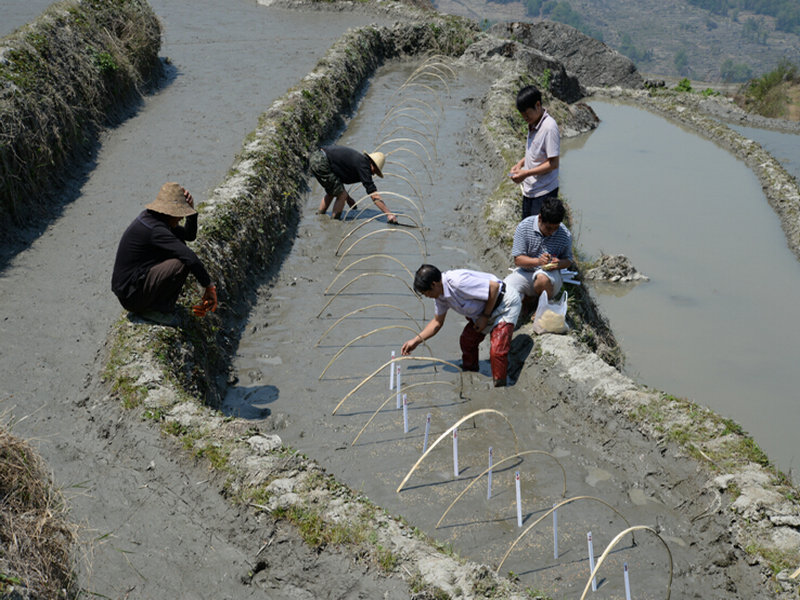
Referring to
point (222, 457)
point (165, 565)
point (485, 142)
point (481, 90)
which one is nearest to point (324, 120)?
point (485, 142)

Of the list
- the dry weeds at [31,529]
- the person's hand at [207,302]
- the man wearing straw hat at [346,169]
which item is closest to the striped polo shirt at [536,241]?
the person's hand at [207,302]

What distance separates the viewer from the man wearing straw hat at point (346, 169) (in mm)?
9961

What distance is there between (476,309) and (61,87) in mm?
7555

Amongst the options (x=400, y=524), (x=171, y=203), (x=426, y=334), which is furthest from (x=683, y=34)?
Result: (x=400, y=524)

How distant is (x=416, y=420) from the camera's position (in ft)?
21.0

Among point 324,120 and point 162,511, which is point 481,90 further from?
point 162,511

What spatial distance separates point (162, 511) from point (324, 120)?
33.4 ft

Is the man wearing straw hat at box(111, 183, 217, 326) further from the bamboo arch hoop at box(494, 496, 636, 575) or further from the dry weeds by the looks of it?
the bamboo arch hoop at box(494, 496, 636, 575)

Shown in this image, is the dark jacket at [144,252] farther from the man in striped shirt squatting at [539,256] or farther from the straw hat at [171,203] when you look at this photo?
the man in striped shirt squatting at [539,256]

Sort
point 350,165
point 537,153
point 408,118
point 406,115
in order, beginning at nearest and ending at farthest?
point 537,153
point 350,165
point 406,115
point 408,118

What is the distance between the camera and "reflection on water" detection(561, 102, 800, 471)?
8.70 m

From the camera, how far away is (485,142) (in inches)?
558

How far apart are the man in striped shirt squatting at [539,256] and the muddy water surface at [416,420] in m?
0.90

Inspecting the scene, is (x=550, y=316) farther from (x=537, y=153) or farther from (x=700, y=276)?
(x=700, y=276)
